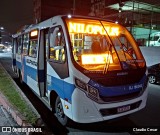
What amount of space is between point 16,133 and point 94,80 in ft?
6.74

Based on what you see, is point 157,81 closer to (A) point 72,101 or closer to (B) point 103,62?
(B) point 103,62

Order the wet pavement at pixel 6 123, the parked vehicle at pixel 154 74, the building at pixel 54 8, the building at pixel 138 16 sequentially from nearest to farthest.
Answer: the wet pavement at pixel 6 123
the parked vehicle at pixel 154 74
the building at pixel 138 16
the building at pixel 54 8

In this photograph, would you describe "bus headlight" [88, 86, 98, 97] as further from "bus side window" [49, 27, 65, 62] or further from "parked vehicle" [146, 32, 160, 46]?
"parked vehicle" [146, 32, 160, 46]

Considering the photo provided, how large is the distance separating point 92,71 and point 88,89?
40cm

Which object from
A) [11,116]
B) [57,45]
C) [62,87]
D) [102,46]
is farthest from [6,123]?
[102,46]

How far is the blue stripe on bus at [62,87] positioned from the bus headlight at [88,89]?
0.44 feet

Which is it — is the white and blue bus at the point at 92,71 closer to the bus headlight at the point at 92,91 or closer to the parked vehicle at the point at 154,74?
the bus headlight at the point at 92,91

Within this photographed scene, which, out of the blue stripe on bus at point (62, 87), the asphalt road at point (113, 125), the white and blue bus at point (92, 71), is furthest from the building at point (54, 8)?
the blue stripe on bus at point (62, 87)

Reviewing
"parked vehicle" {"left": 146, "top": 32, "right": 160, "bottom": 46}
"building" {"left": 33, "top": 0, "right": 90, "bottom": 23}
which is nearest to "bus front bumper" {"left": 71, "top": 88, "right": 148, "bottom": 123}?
"parked vehicle" {"left": 146, "top": 32, "right": 160, "bottom": 46}

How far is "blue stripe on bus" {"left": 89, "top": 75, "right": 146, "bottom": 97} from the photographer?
181 inches

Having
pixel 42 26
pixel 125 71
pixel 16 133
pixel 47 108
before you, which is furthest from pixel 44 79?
pixel 125 71

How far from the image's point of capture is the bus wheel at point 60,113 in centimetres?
538

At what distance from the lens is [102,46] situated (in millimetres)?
5652

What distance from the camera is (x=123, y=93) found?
491 cm
